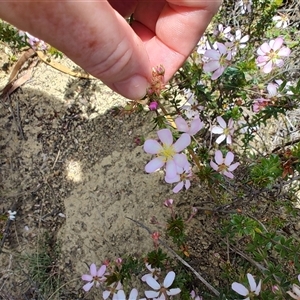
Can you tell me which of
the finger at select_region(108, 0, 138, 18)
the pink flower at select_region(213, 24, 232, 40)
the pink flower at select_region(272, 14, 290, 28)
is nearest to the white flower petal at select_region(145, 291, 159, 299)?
the finger at select_region(108, 0, 138, 18)

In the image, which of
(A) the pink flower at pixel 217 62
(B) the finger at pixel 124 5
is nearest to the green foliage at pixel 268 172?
(A) the pink flower at pixel 217 62

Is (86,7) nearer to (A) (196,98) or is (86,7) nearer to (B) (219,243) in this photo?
(A) (196,98)

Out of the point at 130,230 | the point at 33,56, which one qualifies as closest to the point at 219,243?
the point at 130,230

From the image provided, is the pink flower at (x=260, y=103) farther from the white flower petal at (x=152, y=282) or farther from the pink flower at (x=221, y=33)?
the white flower petal at (x=152, y=282)

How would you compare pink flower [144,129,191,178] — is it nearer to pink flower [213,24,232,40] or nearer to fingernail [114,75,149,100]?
fingernail [114,75,149,100]

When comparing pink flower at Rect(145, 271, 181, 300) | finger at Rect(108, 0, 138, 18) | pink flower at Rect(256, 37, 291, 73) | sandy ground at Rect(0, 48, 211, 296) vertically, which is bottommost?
sandy ground at Rect(0, 48, 211, 296)

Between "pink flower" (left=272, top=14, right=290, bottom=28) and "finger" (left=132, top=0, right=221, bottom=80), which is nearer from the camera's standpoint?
"finger" (left=132, top=0, right=221, bottom=80)

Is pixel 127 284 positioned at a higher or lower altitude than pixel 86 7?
lower
